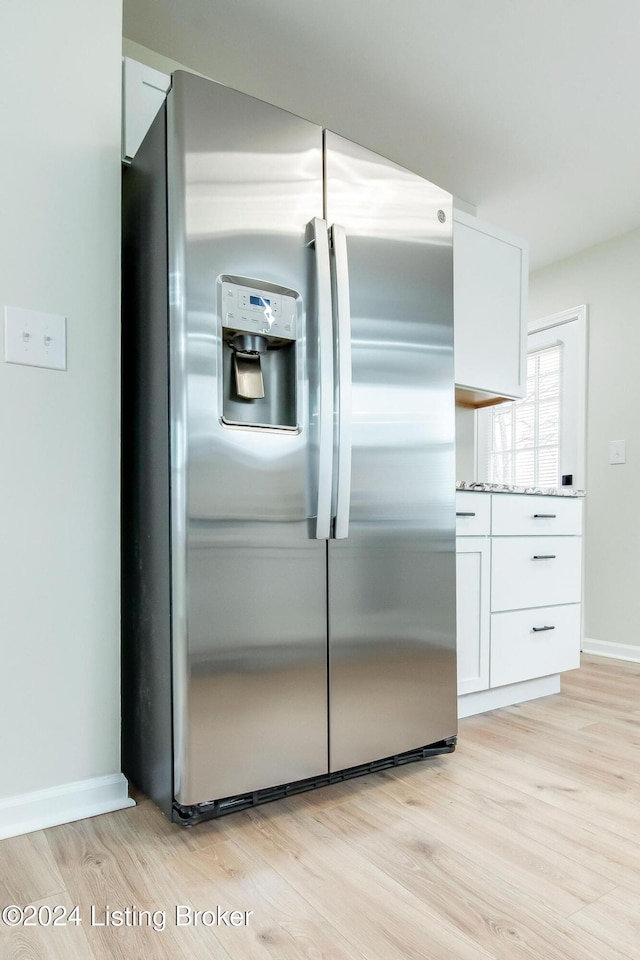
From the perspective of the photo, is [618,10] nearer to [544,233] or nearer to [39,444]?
[544,233]

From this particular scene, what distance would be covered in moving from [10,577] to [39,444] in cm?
31

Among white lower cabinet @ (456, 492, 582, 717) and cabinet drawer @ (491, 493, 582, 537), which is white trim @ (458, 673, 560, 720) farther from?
cabinet drawer @ (491, 493, 582, 537)

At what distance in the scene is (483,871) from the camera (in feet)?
4.21

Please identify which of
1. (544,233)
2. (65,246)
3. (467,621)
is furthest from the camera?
(544,233)

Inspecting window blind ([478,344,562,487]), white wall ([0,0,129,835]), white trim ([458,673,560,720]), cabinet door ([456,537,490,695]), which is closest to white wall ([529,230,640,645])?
window blind ([478,344,562,487])

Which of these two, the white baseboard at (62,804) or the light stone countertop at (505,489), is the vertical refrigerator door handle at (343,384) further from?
the white baseboard at (62,804)

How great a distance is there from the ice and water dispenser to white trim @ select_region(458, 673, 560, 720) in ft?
4.41

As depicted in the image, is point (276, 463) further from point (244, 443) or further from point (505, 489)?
point (505, 489)

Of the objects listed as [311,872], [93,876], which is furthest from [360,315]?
[93,876]

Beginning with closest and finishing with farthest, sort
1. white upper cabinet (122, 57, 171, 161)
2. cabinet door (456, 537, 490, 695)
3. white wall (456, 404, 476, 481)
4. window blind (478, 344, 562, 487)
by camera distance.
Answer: white upper cabinet (122, 57, 171, 161)
cabinet door (456, 537, 490, 695)
white wall (456, 404, 476, 481)
window blind (478, 344, 562, 487)

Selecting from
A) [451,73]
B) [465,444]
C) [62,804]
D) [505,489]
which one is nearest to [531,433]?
[465,444]

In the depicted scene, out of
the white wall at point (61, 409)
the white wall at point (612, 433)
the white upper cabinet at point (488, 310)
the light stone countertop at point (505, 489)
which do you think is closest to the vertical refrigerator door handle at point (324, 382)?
the white wall at point (61, 409)

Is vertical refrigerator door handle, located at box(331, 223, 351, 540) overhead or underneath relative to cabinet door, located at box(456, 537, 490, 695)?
overhead

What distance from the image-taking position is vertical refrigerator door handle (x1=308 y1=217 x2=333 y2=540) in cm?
156
